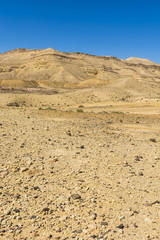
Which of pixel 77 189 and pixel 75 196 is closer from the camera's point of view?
pixel 75 196

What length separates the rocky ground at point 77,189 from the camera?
393 cm

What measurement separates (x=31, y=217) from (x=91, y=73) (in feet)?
339

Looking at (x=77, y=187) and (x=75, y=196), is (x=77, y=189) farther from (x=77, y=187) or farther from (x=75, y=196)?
(x=75, y=196)

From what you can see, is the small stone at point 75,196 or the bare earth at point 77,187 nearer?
the bare earth at point 77,187

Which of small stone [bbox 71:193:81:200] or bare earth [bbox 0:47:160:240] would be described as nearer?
bare earth [bbox 0:47:160:240]

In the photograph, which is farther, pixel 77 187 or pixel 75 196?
pixel 77 187

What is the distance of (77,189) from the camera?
521cm

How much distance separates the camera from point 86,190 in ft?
17.0

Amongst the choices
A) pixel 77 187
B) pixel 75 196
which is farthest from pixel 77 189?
pixel 75 196

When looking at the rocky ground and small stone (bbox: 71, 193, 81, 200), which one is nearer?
the rocky ground

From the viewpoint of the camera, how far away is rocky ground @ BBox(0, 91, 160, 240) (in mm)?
3932

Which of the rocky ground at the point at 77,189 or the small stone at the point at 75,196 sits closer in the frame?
the rocky ground at the point at 77,189

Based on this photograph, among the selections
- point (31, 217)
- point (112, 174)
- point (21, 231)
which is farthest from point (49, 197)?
point (112, 174)

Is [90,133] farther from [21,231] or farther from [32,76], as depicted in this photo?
[32,76]
